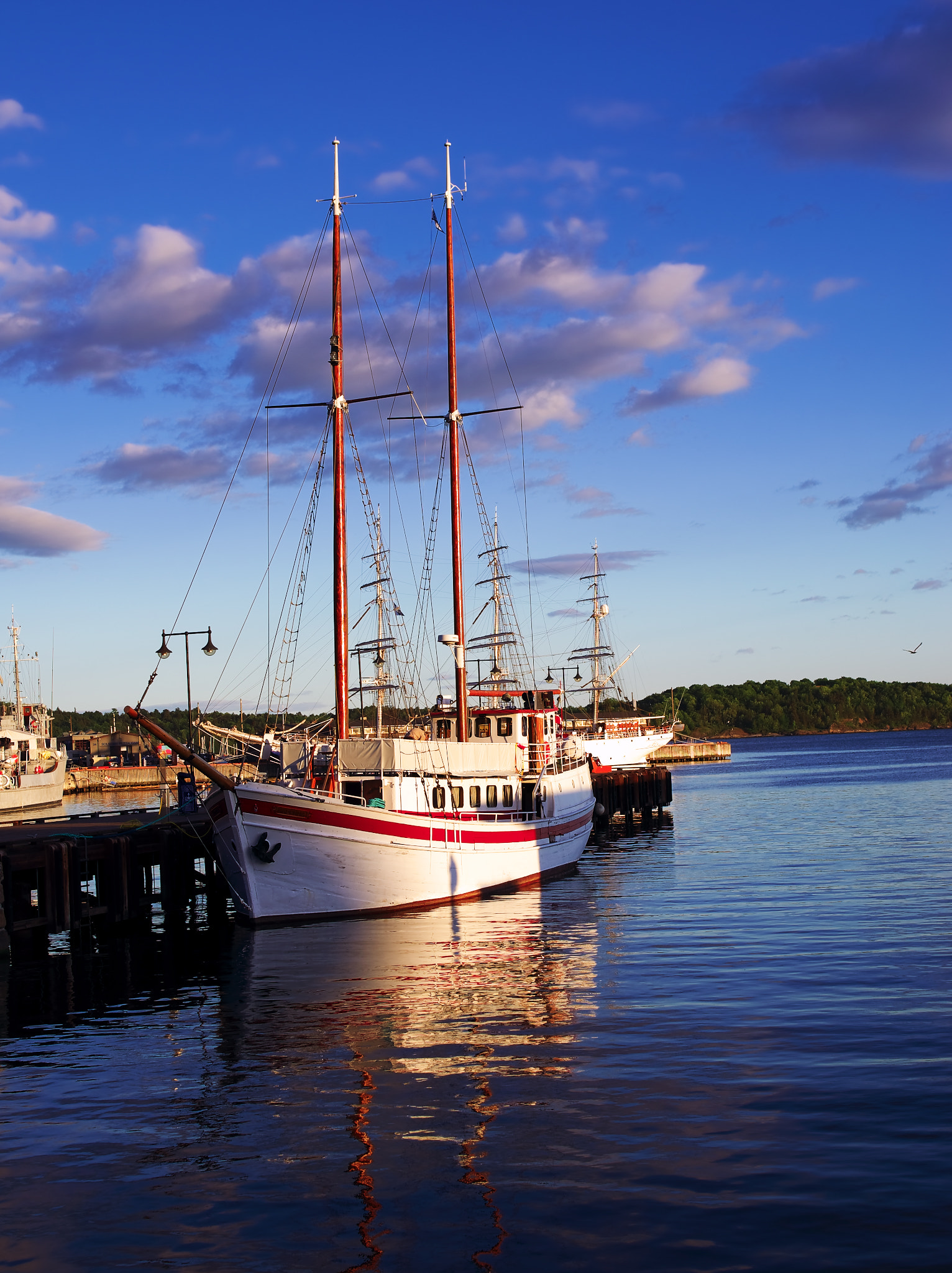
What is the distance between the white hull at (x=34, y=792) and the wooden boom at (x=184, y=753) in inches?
1981

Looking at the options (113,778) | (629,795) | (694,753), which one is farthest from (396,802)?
(694,753)

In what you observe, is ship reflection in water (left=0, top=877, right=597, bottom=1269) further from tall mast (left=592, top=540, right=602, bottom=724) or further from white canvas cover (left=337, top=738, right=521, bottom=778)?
tall mast (left=592, top=540, right=602, bottom=724)

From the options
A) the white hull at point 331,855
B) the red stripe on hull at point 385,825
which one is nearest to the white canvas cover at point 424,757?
the white hull at point 331,855

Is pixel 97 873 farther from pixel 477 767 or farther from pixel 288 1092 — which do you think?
pixel 288 1092

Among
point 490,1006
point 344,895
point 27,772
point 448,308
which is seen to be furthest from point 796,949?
point 27,772

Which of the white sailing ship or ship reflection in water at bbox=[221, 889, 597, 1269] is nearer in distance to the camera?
ship reflection in water at bbox=[221, 889, 597, 1269]

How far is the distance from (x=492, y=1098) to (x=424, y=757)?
1968 cm

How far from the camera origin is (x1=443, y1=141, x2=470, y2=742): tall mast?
132 ft

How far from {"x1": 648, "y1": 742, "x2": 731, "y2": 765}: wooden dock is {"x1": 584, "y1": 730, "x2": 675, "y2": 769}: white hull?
48.1 metres

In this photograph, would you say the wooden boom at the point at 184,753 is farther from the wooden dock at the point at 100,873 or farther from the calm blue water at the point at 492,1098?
the calm blue water at the point at 492,1098

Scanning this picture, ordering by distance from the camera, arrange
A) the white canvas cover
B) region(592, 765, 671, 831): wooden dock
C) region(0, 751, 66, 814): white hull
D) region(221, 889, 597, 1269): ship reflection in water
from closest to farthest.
→ 1. region(221, 889, 597, 1269): ship reflection in water
2. the white canvas cover
3. region(592, 765, 671, 831): wooden dock
4. region(0, 751, 66, 814): white hull

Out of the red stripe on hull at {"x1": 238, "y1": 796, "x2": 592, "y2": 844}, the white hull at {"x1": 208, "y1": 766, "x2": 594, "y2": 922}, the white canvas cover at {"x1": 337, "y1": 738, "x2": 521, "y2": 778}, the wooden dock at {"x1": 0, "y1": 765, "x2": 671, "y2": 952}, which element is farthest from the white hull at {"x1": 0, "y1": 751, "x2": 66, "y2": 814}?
the white hull at {"x1": 208, "y1": 766, "x2": 594, "y2": 922}

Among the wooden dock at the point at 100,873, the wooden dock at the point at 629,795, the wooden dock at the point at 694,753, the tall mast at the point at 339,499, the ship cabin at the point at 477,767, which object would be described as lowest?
the wooden dock at the point at 694,753

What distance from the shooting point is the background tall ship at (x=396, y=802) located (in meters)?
29.0
